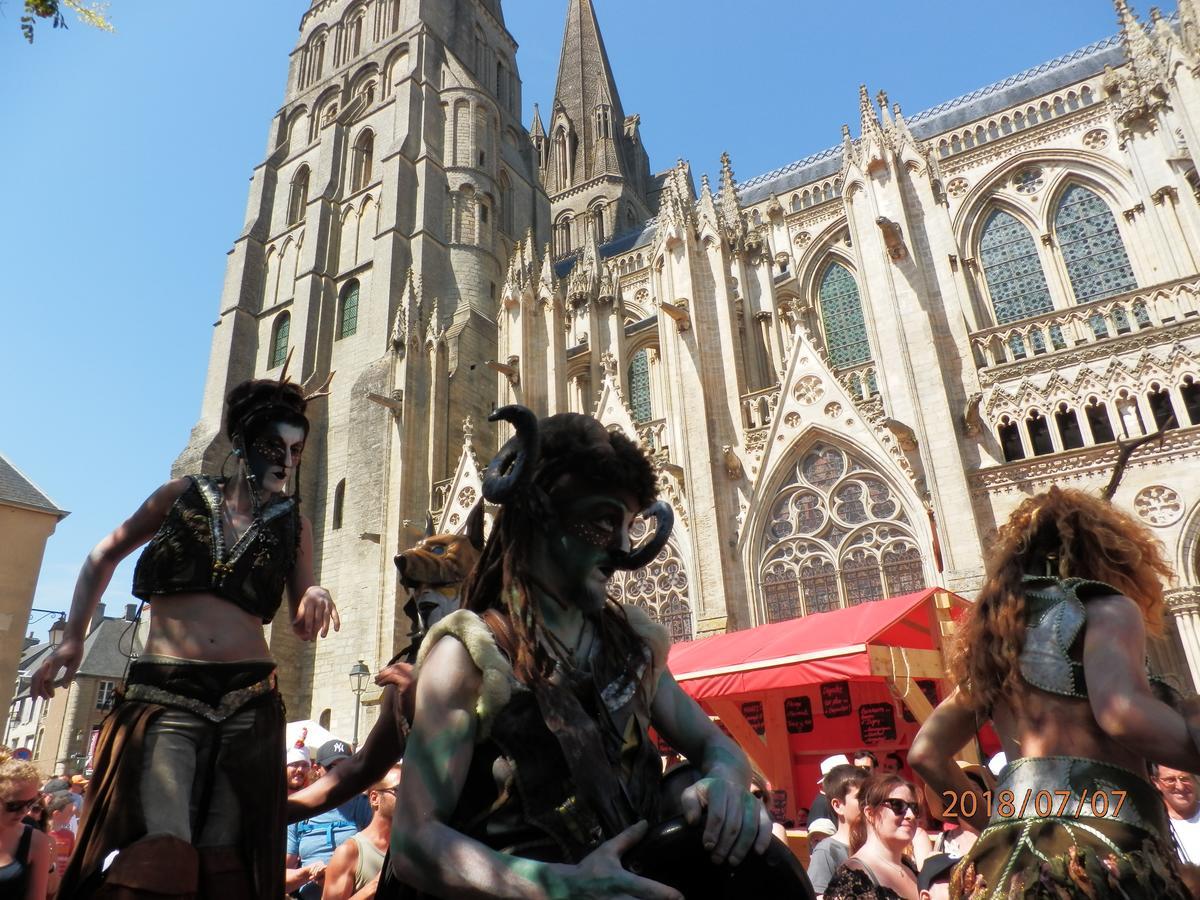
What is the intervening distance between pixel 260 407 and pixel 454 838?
1824 mm

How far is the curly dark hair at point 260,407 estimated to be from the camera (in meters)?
2.61

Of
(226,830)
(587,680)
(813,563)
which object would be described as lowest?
(226,830)

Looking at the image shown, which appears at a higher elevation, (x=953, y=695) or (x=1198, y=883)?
(x=953, y=695)

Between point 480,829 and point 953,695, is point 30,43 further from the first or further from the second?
point 953,695

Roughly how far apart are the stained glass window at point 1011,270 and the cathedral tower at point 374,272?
1458cm

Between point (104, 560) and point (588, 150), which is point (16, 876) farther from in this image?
point (588, 150)

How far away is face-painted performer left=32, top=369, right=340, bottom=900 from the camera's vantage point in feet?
6.45

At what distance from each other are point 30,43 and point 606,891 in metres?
3.78

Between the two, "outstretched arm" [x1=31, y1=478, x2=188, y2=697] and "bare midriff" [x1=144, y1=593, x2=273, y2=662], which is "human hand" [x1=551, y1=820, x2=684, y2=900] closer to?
"bare midriff" [x1=144, y1=593, x2=273, y2=662]

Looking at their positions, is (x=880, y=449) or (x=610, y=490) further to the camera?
(x=880, y=449)

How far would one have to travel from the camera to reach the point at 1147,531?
240cm

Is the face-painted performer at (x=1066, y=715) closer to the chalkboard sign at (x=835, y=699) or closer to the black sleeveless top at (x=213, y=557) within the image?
the black sleeveless top at (x=213, y=557)

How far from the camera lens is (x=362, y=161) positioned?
97.9 ft

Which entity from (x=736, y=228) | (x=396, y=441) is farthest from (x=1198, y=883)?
(x=396, y=441)
